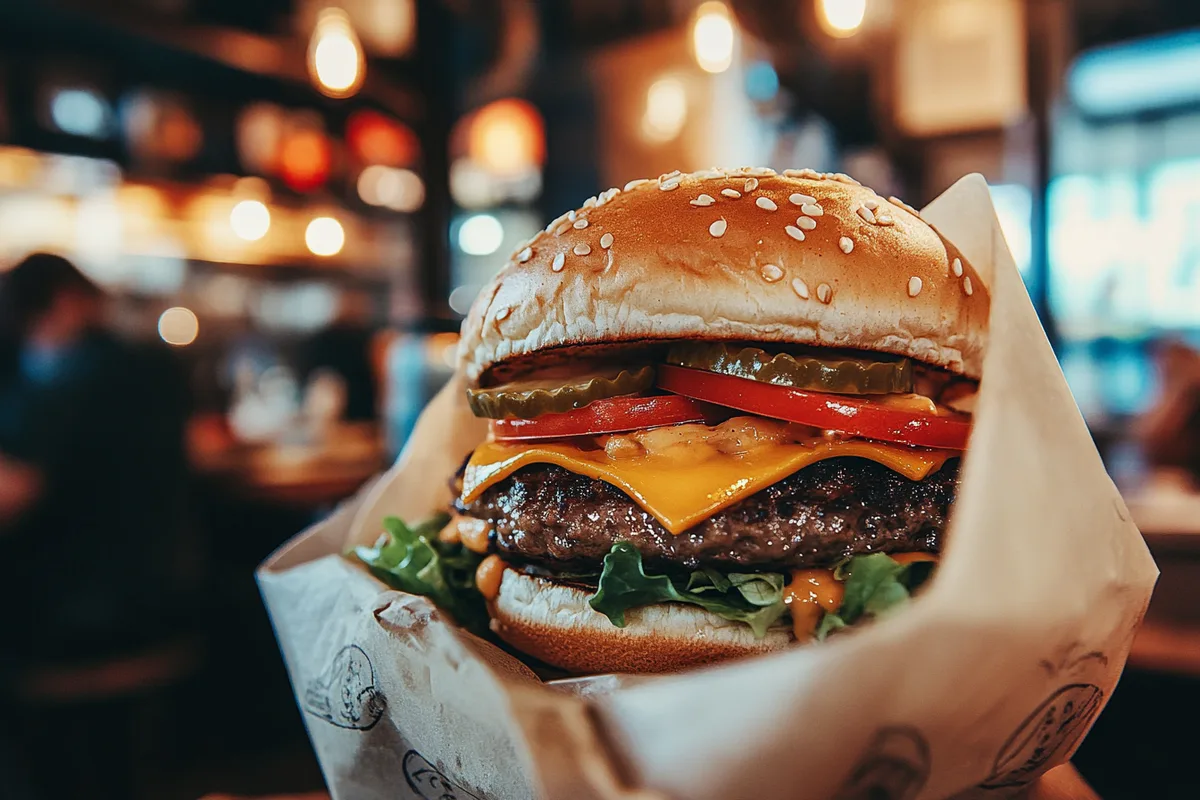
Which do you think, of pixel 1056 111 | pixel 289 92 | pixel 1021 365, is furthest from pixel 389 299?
pixel 1021 365

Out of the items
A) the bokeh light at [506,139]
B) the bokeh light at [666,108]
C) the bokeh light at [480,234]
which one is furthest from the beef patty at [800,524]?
the bokeh light at [480,234]

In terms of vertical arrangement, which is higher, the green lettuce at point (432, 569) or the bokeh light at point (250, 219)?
the bokeh light at point (250, 219)

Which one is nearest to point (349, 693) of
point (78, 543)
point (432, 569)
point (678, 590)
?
point (432, 569)

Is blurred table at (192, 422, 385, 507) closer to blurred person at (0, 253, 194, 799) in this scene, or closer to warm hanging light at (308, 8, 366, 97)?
blurred person at (0, 253, 194, 799)

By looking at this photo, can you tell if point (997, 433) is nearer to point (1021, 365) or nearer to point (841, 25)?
point (1021, 365)

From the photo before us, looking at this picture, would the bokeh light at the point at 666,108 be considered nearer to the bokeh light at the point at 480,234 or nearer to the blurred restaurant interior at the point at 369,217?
the blurred restaurant interior at the point at 369,217

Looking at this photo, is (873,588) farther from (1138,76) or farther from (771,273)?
(1138,76)

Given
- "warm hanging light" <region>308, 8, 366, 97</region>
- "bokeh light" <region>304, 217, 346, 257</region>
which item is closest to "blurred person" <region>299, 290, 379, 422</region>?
"bokeh light" <region>304, 217, 346, 257</region>
